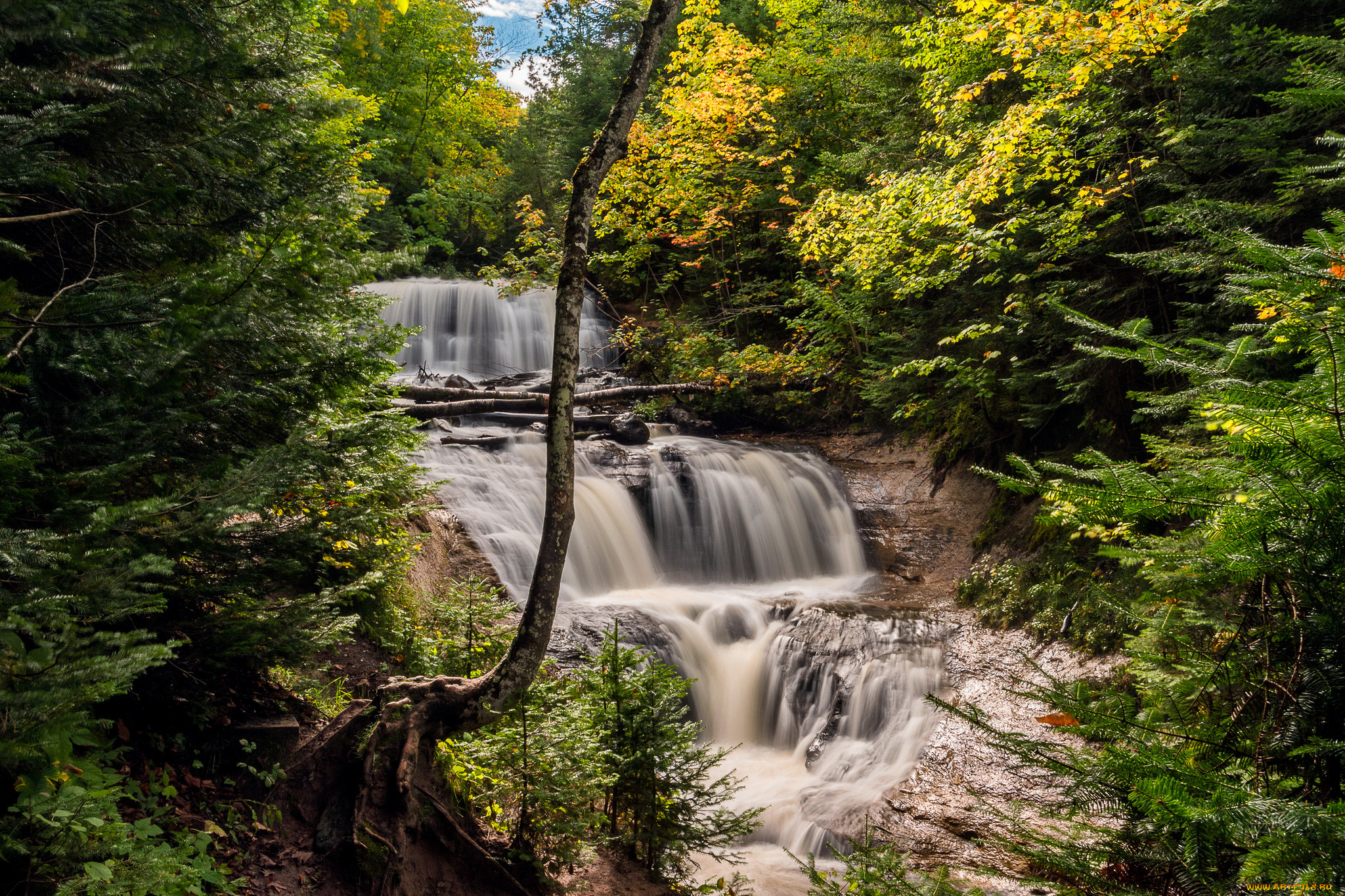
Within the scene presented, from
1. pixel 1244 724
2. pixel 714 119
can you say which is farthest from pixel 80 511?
pixel 714 119

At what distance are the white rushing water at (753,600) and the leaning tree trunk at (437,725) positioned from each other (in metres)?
2.79

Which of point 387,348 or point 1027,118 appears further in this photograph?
point 1027,118

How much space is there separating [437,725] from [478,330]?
15.6 metres

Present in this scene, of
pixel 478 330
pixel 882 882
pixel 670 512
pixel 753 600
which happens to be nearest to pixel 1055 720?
pixel 882 882

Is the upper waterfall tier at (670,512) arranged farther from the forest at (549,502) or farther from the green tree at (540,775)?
the green tree at (540,775)

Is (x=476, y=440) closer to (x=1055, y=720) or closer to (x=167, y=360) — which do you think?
(x=167, y=360)

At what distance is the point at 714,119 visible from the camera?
13.2 m

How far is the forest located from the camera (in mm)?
1850

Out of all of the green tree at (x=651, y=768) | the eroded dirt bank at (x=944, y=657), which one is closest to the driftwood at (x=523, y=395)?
Result: the eroded dirt bank at (x=944, y=657)

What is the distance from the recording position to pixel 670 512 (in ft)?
37.3

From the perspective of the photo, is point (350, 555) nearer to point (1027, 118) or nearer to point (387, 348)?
point (387, 348)

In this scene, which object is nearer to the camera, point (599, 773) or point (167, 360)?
point (167, 360)

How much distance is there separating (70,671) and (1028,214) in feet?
29.9

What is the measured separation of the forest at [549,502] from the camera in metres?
1.85
